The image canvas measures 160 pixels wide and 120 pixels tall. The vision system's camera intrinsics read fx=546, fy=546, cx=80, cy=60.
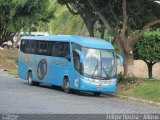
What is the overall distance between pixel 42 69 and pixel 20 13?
24365mm

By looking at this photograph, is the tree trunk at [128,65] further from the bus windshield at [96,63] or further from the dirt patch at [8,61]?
the dirt patch at [8,61]

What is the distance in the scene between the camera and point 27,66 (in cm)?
3391

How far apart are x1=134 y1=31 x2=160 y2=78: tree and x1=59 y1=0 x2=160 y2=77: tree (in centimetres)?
606

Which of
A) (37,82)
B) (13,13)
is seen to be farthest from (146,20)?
(13,13)

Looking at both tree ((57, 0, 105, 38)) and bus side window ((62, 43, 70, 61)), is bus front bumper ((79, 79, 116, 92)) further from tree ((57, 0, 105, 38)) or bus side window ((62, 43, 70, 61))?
tree ((57, 0, 105, 38))

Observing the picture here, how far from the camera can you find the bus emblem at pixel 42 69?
31234 mm

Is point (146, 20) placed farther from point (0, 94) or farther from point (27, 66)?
point (0, 94)

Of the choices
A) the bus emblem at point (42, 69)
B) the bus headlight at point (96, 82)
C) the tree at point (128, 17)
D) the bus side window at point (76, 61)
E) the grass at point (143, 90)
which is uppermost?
the tree at point (128, 17)

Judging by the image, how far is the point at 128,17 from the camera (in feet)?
97.9

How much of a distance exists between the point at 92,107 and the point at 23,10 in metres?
35.6

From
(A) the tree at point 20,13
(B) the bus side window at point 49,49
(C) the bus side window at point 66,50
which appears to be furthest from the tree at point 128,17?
(A) the tree at point 20,13

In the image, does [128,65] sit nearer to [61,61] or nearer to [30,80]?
[61,61]

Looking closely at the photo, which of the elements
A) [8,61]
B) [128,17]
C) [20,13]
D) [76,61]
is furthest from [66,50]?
[20,13]

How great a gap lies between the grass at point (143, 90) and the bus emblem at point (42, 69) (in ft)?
15.1
